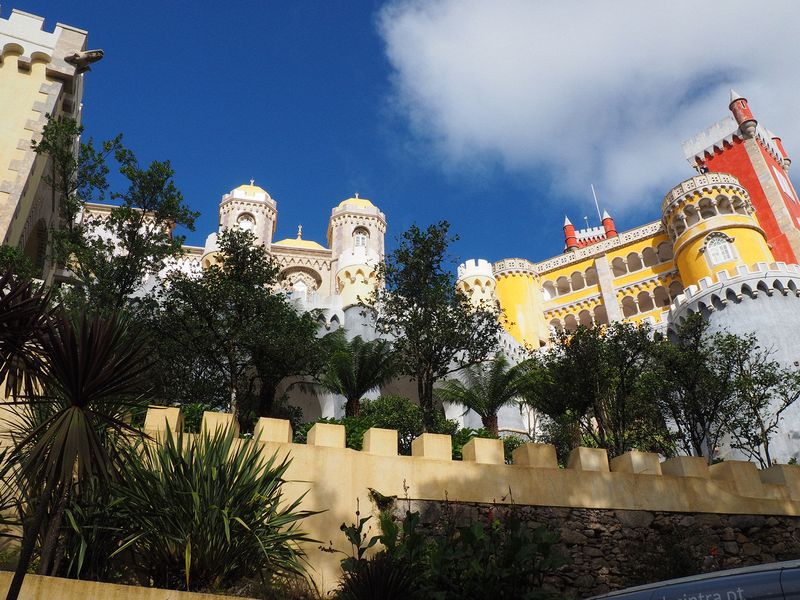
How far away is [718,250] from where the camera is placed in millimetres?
42219

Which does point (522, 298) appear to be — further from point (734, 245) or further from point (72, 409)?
point (72, 409)

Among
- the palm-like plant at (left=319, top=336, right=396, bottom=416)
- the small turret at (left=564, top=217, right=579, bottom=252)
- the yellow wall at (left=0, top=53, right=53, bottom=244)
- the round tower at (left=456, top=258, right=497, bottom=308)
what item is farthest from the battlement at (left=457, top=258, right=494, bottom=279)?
the small turret at (left=564, top=217, right=579, bottom=252)

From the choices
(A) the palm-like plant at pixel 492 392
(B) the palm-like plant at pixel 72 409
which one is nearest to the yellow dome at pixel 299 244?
(A) the palm-like plant at pixel 492 392

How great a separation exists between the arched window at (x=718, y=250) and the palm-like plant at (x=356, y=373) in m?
27.6

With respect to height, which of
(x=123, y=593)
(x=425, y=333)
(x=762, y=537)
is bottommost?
(x=123, y=593)

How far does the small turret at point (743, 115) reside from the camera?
53.4 metres

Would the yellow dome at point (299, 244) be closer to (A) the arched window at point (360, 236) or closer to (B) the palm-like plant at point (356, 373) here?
(A) the arched window at point (360, 236)

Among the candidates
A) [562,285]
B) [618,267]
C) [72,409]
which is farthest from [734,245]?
[72,409]

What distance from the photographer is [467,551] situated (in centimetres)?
934

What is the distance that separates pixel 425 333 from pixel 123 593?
41.7 ft

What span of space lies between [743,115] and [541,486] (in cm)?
5281

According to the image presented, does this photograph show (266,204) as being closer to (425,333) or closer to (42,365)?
(425,333)

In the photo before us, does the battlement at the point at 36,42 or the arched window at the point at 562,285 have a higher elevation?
the arched window at the point at 562,285

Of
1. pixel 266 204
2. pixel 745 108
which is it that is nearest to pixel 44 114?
pixel 266 204
